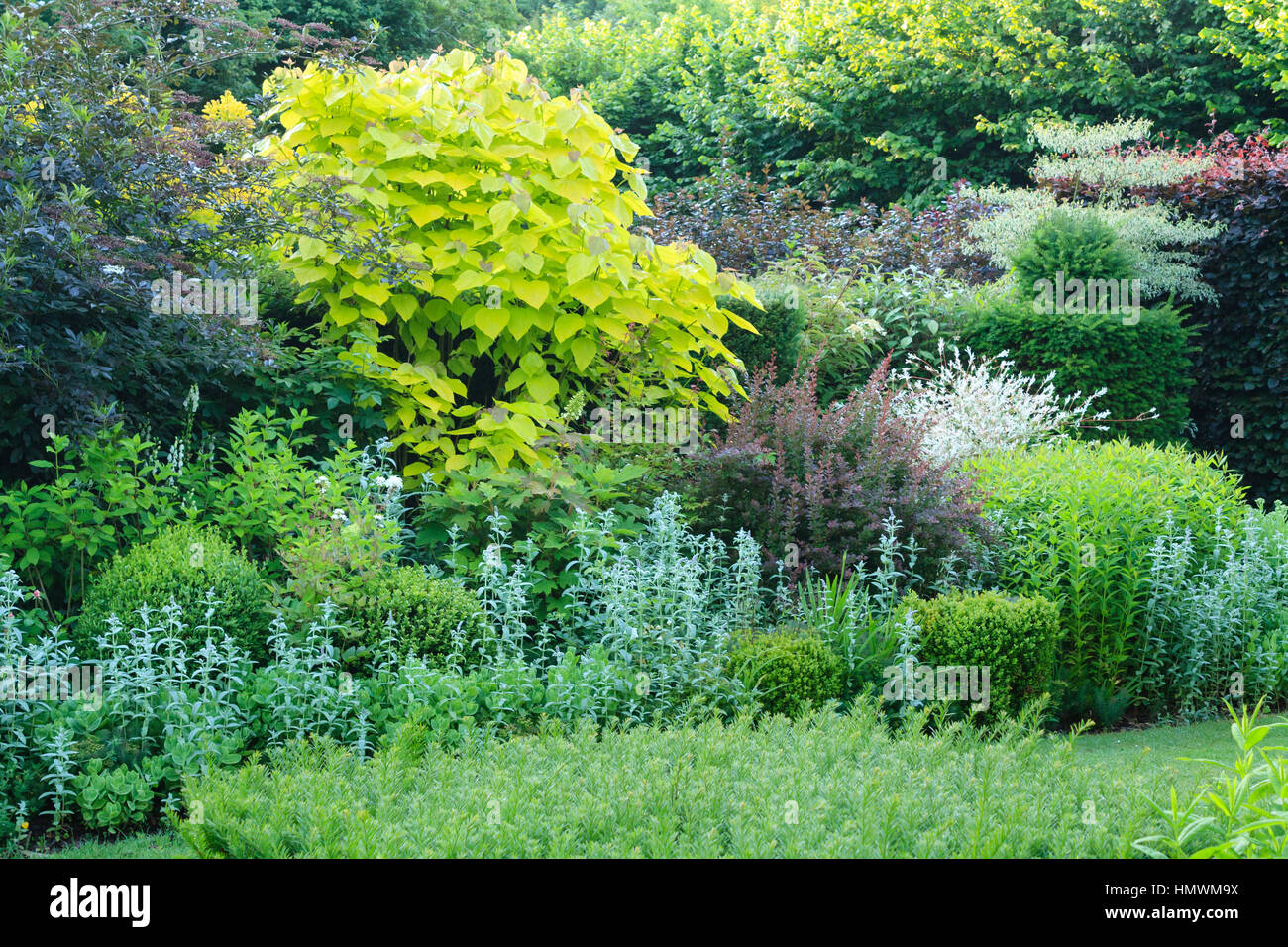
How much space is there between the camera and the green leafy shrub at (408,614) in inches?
164

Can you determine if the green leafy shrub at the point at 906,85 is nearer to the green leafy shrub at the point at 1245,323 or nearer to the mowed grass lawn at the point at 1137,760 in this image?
the green leafy shrub at the point at 1245,323

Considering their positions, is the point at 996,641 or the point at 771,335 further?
the point at 771,335

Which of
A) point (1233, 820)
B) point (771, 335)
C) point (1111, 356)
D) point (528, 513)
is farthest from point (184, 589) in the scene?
point (1111, 356)

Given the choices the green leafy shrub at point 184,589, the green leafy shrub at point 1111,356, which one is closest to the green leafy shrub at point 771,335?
the green leafy shrub at point 1111,356

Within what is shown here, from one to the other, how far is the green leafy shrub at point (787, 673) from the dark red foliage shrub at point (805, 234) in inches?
245

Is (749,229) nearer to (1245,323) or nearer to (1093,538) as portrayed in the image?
(1245,323)

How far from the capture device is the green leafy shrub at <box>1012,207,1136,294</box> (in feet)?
29.2

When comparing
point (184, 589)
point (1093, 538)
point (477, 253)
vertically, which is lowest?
point (184, 589)

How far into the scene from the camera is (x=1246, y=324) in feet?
29.8

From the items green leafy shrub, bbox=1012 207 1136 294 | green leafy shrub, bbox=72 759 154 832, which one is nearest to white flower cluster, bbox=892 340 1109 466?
green leafy shrub, bbox=1012 207 1136 294

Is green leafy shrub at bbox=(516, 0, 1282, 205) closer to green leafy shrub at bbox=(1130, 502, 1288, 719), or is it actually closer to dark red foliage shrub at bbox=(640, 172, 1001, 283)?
dark red foliage shrub at bbox=(640, 172, 1001, 283)

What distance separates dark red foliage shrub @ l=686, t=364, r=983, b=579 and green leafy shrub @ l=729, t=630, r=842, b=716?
Result: 769 mm

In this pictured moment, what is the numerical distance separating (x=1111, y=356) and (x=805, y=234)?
390 centimetres
